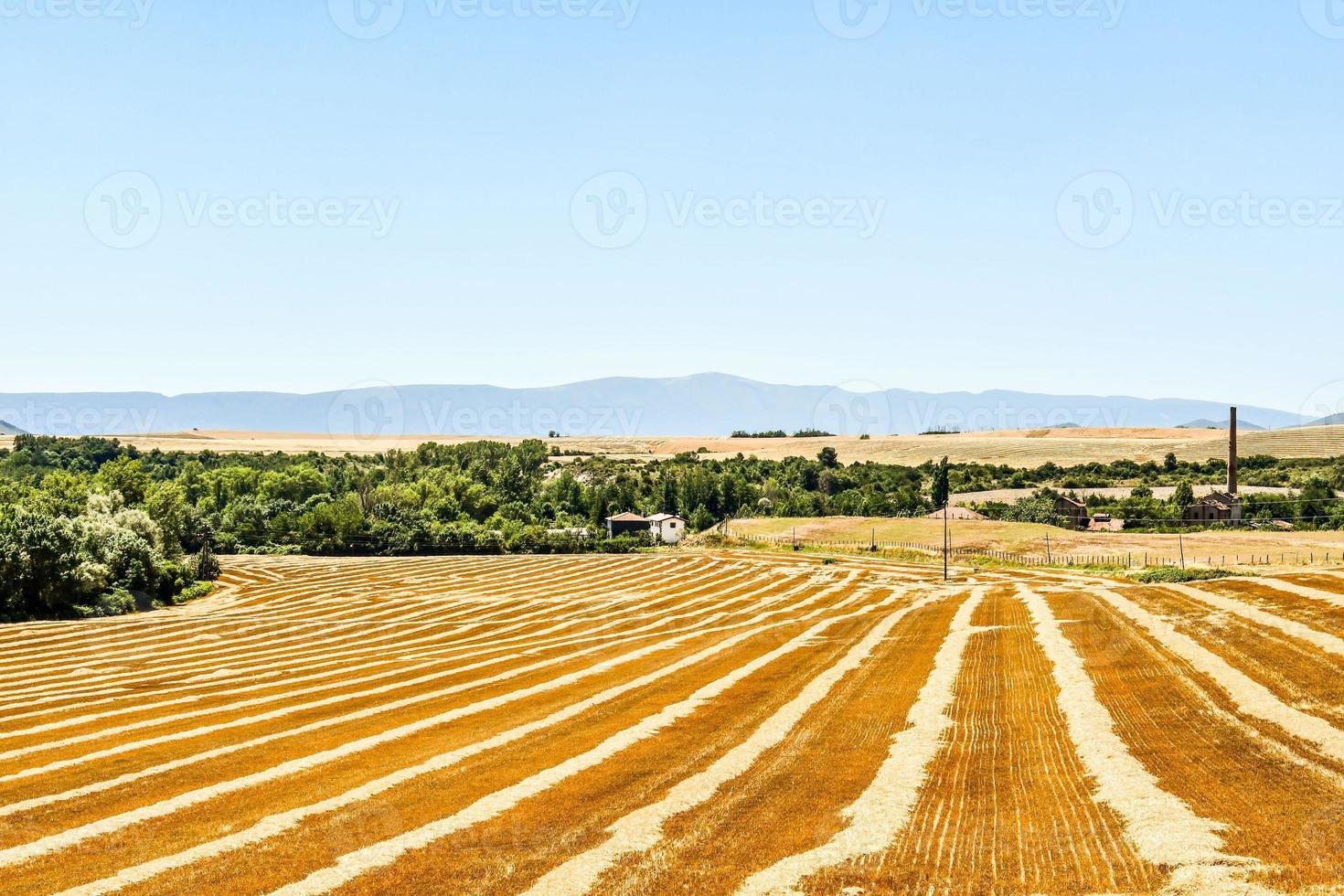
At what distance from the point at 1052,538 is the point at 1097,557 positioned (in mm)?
16565

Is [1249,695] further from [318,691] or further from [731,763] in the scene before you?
[318,691]

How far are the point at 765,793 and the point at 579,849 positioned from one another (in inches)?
209

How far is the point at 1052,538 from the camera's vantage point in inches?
5074

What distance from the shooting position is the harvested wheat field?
18.1 m

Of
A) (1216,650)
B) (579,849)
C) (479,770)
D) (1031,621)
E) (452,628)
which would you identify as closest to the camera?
(579,849)

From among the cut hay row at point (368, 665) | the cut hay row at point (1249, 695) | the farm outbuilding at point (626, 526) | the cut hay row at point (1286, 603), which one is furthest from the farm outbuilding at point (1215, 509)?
the cut hay row at point (1249, 695)

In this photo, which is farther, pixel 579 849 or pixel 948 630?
pixel 948 630

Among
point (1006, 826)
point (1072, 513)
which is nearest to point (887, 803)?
point (1006, 826)

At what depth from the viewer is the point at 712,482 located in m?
200

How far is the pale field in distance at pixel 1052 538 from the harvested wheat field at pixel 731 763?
2498 inches

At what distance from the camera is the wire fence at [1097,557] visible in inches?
3784

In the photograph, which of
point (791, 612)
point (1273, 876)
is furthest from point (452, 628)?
point (1273, 876)

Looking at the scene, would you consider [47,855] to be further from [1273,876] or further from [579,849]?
[1273,876]

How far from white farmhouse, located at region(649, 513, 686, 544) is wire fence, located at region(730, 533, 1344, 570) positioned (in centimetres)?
2541
